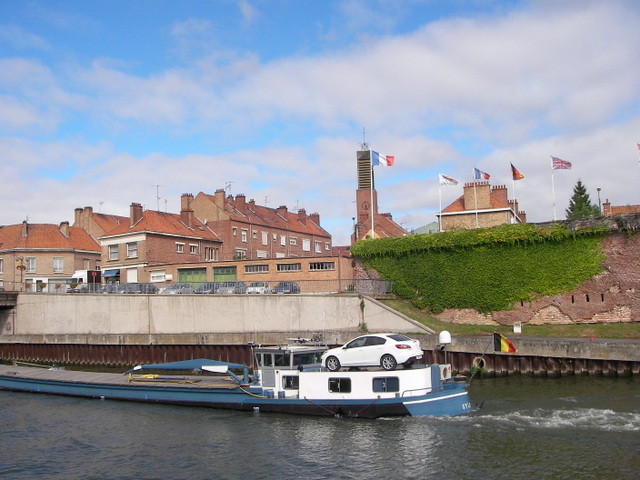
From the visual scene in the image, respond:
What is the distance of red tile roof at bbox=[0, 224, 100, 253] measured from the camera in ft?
237

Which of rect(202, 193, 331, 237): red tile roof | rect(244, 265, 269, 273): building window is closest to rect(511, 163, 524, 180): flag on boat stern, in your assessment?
rect(244, 265, 269, 273): building window

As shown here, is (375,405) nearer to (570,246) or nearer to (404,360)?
(404,360)

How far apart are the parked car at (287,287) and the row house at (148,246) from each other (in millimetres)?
12928

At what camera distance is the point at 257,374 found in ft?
99.6

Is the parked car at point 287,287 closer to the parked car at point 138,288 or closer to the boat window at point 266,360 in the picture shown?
the parked car at point 138,288

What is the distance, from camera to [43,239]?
73125mm

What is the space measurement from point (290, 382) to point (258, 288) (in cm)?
2140

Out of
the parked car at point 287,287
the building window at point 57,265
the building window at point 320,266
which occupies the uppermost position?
the building window at point 57,265

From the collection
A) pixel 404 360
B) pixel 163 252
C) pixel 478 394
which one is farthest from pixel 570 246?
pixel 163 252

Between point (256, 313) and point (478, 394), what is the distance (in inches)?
832

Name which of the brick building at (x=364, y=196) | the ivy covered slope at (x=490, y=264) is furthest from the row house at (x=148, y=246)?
the ivy covered slope at (x=490, y=264)

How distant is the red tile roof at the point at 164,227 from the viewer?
64.9m

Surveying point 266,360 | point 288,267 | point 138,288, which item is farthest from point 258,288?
point 266,360

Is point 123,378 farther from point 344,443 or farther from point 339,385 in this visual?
point 344,443
